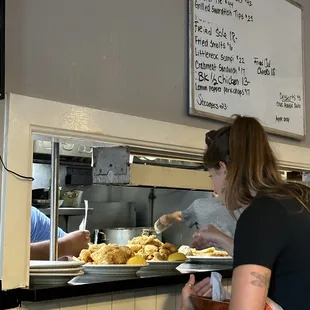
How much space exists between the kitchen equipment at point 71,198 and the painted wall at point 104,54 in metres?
1.18

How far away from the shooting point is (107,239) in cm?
282

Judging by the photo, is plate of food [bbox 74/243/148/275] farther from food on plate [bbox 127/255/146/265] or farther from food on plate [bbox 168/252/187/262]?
food on plate [bbox 168/252/187/262]

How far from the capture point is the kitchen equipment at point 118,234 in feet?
9.16

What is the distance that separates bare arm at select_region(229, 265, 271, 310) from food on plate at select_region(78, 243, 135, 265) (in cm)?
60

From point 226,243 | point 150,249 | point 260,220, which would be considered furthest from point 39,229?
point 260,220

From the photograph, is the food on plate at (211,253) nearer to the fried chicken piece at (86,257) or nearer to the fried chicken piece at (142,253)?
the fried chicken piece at (142,253)

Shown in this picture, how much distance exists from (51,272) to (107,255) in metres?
0.29

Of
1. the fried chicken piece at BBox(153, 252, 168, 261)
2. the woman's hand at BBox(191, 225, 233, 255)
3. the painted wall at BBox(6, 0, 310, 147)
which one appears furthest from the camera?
the fried chicken piece at BBox(153, 252, 168, 261)

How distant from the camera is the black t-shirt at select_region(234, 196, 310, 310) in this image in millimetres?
1249

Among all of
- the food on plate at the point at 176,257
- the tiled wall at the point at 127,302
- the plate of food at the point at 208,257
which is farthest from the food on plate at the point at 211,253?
the tiled wall at the point at 127,302

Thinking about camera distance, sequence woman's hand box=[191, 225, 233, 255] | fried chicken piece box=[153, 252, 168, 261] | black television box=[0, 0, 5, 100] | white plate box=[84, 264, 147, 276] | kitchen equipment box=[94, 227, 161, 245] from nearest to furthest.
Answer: black television box=[0, 0, 5, 100] → white plate box=[84, 264, 147, 276] → woman's hand box=[191, 225, 233, 255] → fried chicken piece box=[153, 252, 168, 261] → kitchen equipment box=[94, 227, 161, 245]

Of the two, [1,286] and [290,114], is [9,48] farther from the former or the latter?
[290,114]

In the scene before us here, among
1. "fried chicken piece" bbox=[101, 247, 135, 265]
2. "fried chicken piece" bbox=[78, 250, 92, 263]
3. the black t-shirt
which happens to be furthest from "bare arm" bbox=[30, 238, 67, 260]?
the black t-shirt

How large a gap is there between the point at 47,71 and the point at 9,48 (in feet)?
0.42
